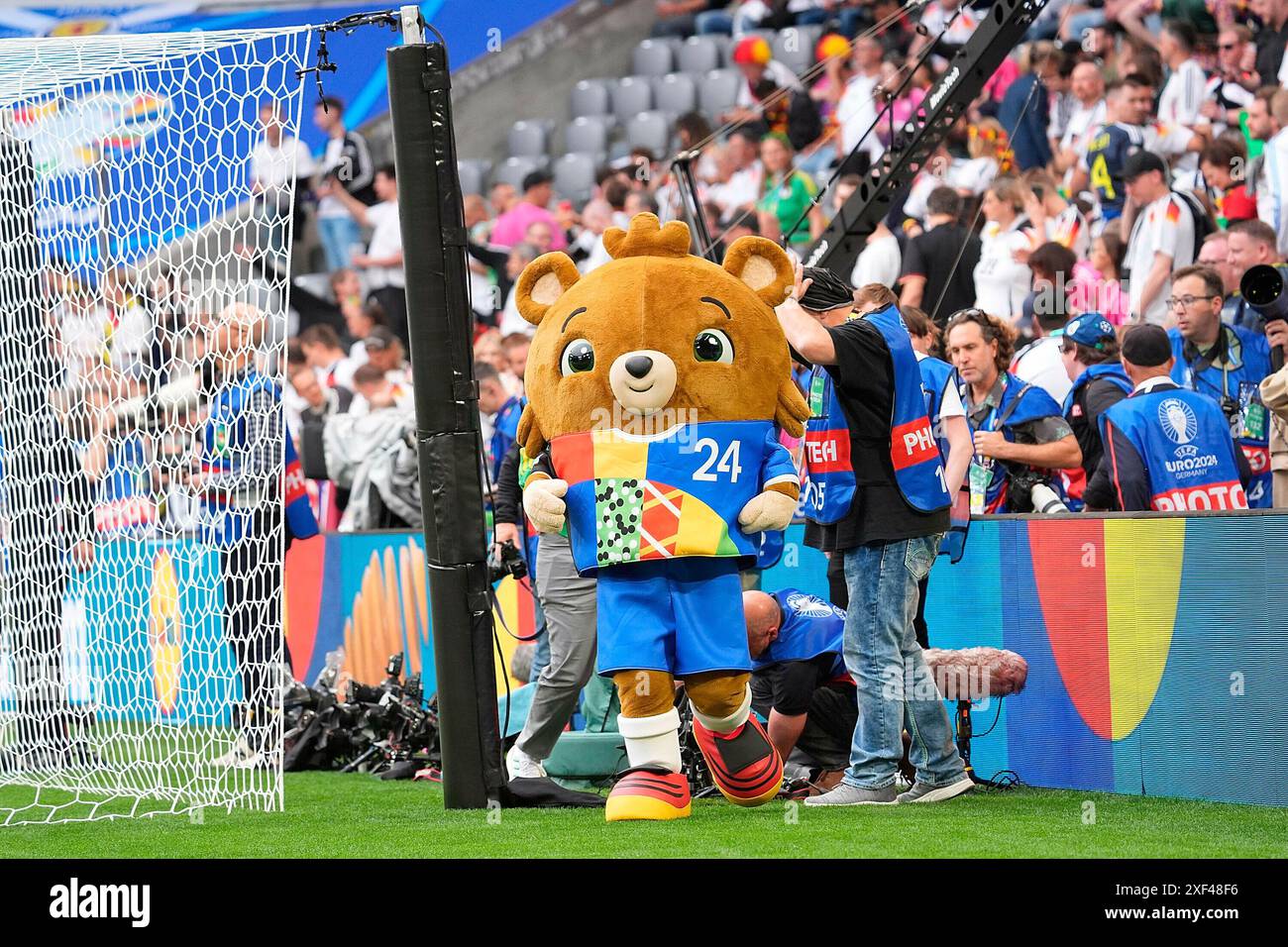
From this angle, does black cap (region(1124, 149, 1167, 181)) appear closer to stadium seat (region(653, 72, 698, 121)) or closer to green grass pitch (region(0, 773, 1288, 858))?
green grass pitch (region(0, 773, 1288, 858))

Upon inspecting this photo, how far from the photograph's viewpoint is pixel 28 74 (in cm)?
687

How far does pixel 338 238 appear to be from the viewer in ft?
56.6

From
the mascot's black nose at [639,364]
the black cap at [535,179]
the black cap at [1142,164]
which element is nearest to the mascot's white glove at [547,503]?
the mascot's black nose at [639,364]

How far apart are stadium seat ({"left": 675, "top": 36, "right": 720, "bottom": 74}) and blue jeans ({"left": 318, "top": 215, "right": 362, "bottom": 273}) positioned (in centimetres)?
360

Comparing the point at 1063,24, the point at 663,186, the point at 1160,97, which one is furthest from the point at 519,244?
the point at 1160,97

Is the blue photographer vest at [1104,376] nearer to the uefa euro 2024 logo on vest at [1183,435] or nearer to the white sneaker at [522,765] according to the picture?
the uefa euro 2024 logo on vest at [1183,435]

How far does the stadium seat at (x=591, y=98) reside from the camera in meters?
18.0

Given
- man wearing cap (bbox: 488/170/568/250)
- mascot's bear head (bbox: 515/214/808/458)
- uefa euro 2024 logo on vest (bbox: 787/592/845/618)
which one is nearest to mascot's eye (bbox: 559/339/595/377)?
mascot's bear head (bbox: 515/214/808/458)

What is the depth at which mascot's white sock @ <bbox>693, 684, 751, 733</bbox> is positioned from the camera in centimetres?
578

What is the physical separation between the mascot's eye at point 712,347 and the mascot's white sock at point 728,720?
3.64ft

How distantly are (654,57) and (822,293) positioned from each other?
38.8ft

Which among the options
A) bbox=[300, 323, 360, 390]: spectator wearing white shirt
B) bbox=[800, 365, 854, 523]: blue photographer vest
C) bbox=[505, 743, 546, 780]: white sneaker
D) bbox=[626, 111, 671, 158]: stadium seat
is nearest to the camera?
bbox=[800, 365, 854, 523]: blue photographer vest

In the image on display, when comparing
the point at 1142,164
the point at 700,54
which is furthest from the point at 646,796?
the point at 700,54
